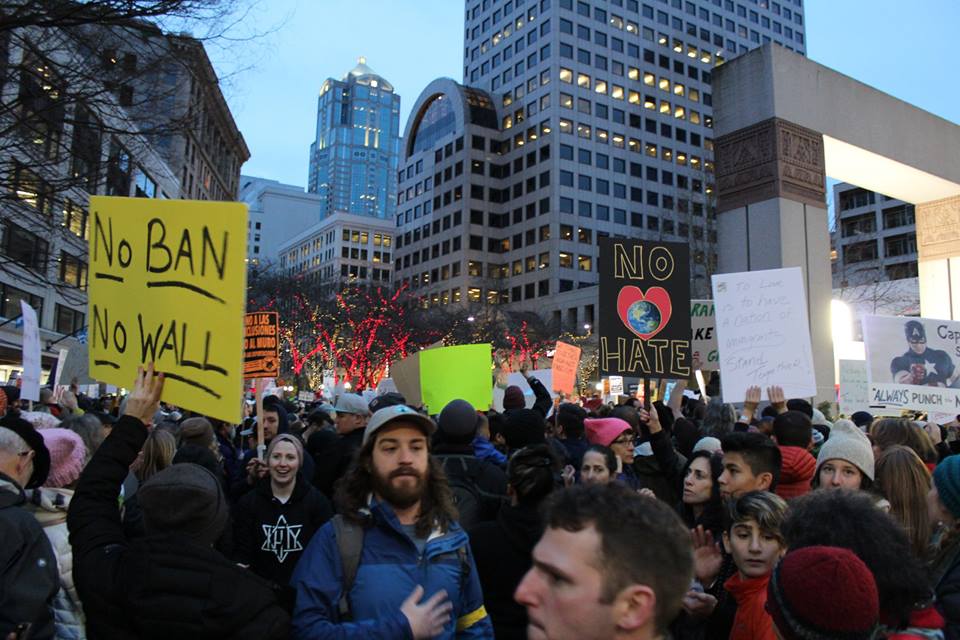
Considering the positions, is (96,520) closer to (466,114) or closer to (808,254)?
(808,254)

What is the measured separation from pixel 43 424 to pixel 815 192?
1488 cm

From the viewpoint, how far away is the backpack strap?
8.48ft

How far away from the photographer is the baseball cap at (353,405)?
6320 millimetres

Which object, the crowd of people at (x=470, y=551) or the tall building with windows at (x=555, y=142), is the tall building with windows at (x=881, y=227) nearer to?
the tall building with windows at (x=555, y=142)

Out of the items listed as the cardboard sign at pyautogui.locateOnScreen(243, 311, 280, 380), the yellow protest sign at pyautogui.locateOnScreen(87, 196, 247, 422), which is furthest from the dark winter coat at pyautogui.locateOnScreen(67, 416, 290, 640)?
the cardboard sign at pyautogui.locateOnScreen(243, 311, 280, 380)

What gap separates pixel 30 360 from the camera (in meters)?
8.58

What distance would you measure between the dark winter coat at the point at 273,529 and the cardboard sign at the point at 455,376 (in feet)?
11.0

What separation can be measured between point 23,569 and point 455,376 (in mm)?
5535

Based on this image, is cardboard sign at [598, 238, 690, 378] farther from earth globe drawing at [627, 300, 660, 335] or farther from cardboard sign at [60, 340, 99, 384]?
cardboard sign at [60, 340, 99, 384]

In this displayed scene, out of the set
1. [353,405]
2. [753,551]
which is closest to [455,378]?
[353,405]

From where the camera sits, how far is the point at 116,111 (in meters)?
9.04

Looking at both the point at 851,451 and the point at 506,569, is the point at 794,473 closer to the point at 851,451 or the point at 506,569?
the point at 851,451

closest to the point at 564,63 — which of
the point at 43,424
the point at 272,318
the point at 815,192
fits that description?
the point at 815,192

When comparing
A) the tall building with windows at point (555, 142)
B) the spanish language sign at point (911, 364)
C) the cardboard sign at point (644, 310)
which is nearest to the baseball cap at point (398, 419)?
the cardboard sign at point (644, 310)
